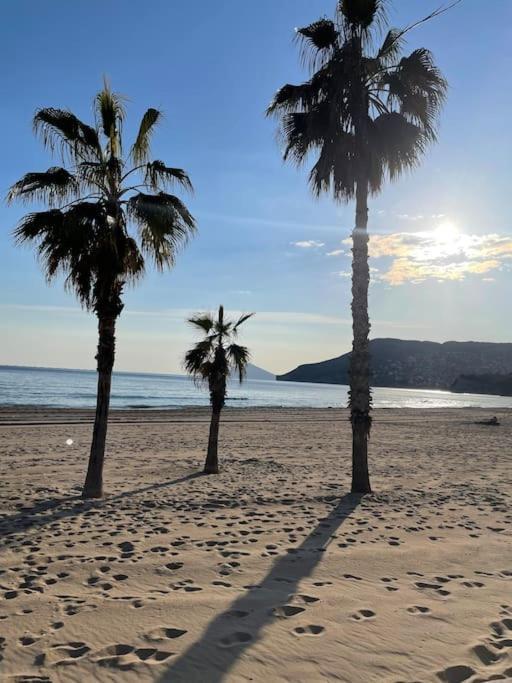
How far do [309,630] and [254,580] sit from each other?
1318 mm

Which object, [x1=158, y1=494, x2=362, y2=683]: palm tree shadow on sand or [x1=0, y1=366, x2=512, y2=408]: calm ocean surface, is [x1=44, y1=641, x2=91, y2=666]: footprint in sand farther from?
[x1=0, y1=366, x2=512, y2=408]: calm ocean surface

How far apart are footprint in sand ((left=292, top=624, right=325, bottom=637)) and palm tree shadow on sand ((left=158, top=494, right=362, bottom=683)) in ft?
0.93

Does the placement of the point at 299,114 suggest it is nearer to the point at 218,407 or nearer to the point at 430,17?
the point at 430,17

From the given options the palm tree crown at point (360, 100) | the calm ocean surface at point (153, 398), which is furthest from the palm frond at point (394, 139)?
the calm ocean surface at point (153, 398)

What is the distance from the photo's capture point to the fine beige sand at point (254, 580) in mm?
3912

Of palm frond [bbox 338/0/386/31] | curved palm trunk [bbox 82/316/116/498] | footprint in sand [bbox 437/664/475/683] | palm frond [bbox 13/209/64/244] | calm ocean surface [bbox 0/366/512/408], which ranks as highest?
palm frond [bbox 338/0/386/31]

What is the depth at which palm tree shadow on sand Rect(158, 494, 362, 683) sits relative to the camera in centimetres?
378

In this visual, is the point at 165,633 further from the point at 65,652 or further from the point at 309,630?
the point at 309,630

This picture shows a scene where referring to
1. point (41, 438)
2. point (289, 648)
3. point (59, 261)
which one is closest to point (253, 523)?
point (289, 648)

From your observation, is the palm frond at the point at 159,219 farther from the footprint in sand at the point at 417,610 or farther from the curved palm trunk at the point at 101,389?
the footprint in sand at the point at 417,610

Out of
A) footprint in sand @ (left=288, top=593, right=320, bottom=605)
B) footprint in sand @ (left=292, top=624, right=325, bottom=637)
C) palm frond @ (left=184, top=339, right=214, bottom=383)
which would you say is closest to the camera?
footprint in sand @ (left=292, top=624, right=325, bottom=637)

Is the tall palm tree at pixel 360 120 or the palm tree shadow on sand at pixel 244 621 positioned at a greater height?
the tall palm tree at pixel 360 120

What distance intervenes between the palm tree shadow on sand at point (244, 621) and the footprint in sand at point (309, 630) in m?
0.28

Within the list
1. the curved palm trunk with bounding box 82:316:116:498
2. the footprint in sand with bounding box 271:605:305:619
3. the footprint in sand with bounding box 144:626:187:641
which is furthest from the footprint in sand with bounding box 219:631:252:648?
the curved palm trunk with bounding box 82:316:116:498
